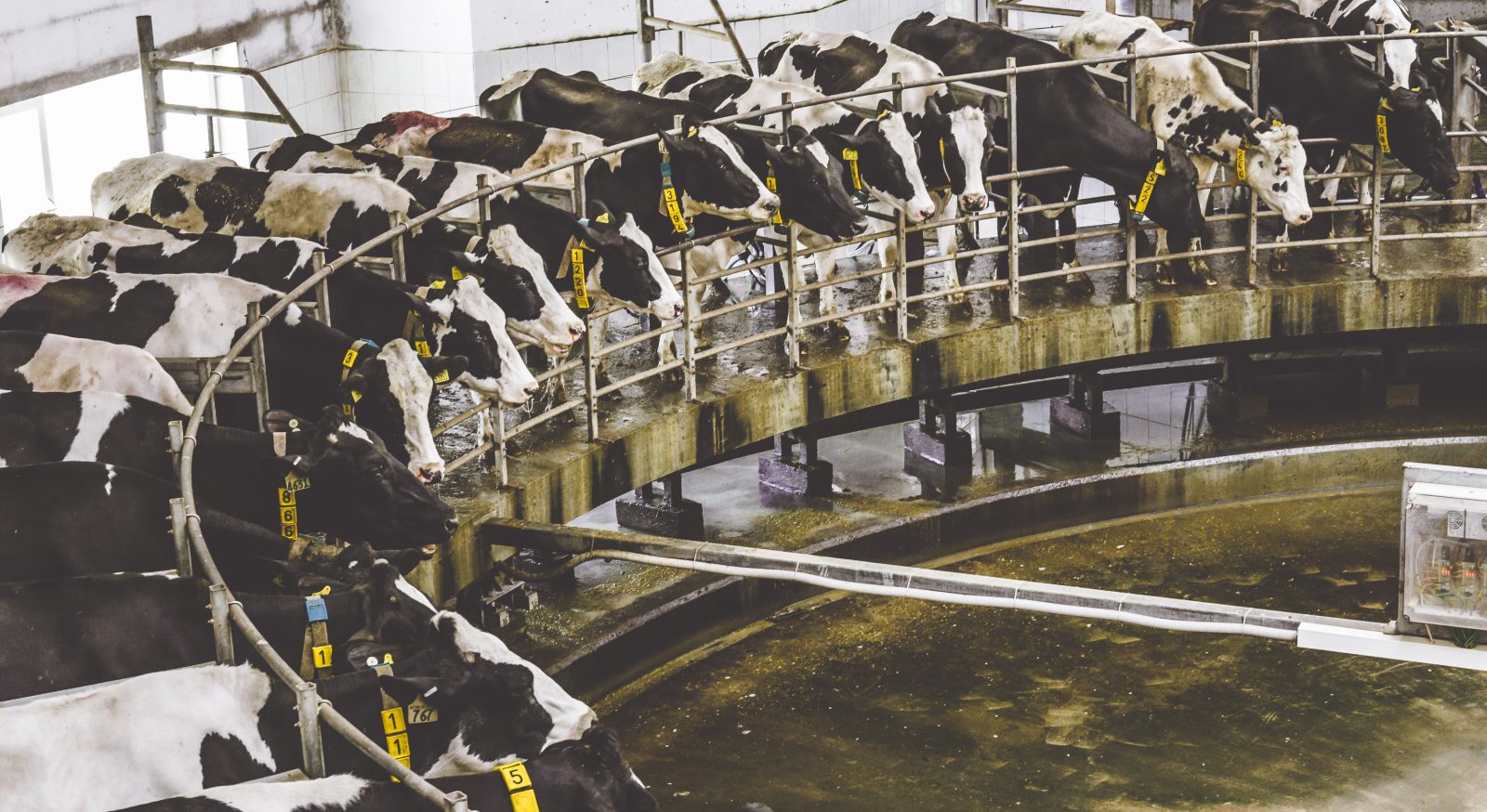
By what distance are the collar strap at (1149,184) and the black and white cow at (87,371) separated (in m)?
6.02

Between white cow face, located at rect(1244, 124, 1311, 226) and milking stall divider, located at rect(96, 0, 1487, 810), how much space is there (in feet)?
0.43

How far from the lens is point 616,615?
8641 millimetres

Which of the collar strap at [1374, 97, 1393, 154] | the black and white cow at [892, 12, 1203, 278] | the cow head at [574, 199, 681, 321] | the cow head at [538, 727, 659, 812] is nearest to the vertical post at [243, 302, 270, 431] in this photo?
the cow head at [574, 199, 681, 321]

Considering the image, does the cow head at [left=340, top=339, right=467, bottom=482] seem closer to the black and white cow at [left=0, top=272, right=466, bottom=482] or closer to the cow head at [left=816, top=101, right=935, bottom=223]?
the black and white cow at [left=0, top=272, right=466, bottom=482]

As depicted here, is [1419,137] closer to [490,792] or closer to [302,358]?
[302,358]

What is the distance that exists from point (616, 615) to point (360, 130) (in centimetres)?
405

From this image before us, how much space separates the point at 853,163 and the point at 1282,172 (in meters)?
2.83

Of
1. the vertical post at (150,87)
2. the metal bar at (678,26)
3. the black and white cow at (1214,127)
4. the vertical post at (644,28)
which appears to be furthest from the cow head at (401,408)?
the vertical post at (644,28)

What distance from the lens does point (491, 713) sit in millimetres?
5246

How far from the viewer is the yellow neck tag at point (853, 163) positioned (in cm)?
991

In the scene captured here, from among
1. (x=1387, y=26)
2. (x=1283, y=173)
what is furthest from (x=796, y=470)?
(x=1387, y=26)

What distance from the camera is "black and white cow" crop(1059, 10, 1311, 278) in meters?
10.8

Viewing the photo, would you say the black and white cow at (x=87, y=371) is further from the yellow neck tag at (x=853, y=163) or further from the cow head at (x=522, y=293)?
the yellow neck tag at (x=853, y=163)

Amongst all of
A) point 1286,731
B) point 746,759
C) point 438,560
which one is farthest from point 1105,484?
point 438,560
